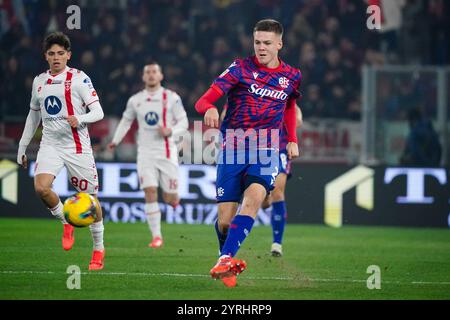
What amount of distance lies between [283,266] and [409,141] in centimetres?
744

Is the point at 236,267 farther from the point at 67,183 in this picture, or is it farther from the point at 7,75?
the point at 7,75

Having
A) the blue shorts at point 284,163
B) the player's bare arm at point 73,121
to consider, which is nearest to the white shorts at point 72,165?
the player's bare arm at point 73,121

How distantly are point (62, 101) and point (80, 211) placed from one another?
1217mm

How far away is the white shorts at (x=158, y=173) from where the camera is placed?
14211 mm

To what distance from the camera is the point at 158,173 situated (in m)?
14.4

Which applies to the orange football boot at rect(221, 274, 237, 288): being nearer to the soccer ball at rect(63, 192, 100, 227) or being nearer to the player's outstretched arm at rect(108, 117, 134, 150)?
the soccer ball at rect(63, 192, 100, 227)

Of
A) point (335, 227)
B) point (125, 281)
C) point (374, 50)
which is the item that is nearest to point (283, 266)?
point (125, 281)

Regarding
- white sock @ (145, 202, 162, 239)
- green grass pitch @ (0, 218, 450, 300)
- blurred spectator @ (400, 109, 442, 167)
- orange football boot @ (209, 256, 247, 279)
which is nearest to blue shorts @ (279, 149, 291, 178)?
green grass pitch @ (0, 218, 450, 300)

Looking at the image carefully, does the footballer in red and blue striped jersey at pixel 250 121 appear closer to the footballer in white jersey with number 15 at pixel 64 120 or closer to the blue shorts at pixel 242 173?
the blue shorts at pixel 242 173

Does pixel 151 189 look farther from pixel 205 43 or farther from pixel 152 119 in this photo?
pixel 205 43

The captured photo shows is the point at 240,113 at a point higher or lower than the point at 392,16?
lower

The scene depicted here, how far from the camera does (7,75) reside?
1988 cm

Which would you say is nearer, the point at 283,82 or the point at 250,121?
the point at 250,121

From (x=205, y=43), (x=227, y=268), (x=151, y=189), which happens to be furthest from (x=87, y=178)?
(x=205, y=43)
